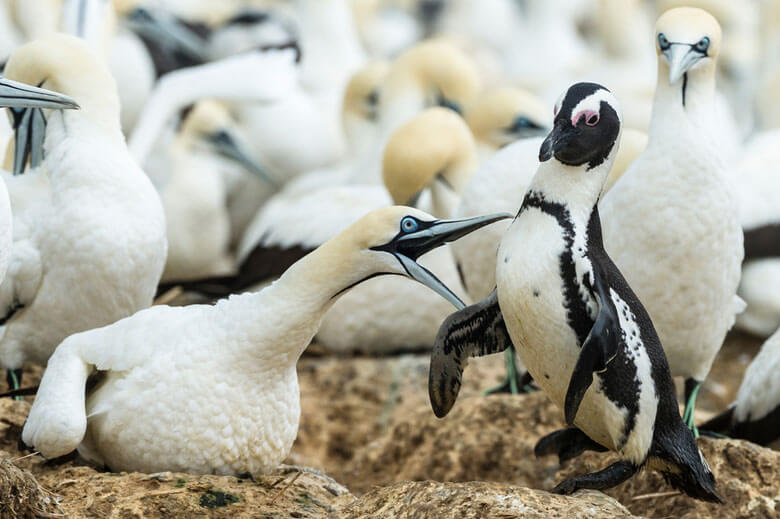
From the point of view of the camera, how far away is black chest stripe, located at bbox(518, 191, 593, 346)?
4137 mm

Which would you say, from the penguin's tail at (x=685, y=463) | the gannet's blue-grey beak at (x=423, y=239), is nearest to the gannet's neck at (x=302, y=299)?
the gannet's blue-grey beak at (x=423, y=239)

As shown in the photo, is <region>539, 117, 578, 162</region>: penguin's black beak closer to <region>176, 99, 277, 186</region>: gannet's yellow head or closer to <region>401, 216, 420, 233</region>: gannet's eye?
<region>401, 216, 420, 233</region>: gannet's eye

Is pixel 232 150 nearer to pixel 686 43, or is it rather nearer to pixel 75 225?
pixel 75 225

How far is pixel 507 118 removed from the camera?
26.2ft

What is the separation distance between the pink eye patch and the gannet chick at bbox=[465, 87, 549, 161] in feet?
12.0

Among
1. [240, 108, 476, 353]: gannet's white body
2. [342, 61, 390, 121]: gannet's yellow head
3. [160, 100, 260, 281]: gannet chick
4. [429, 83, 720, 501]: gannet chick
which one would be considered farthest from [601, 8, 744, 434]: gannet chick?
[342, 61, 390, 121]: gannet's yellow head

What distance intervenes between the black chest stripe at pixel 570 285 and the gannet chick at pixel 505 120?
3.69m

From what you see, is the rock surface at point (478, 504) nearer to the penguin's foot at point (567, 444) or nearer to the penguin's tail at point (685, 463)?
the penguin's tail at point (685, 463)

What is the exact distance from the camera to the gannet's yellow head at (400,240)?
446cm

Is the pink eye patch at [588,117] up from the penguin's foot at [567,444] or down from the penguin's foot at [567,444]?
up

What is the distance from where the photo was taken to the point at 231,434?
4.55 meters

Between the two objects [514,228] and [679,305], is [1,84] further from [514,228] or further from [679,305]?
[679,305]

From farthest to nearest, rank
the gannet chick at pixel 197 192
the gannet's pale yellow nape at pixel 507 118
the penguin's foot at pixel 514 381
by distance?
the gannet chick at pixel 197 192
the gannet's pale yellow nape at pixel 507 118
the penguin's foot at pixel 514 381

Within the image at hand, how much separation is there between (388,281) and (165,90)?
1.63 meters
